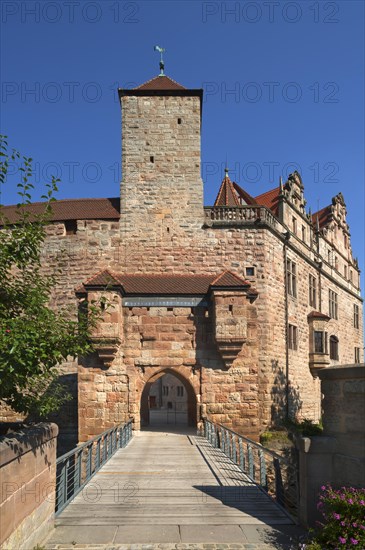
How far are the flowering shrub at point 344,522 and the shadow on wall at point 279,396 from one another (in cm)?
1525

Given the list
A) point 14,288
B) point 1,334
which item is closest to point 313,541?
point 1,334

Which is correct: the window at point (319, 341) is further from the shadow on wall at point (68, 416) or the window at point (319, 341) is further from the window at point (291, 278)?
the shadow on wall at point (68, 416)

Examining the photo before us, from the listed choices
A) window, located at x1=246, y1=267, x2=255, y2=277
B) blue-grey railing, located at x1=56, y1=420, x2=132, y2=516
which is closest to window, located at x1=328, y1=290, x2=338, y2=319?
window, located at x1=246, y1=267, x2=255, y2=277

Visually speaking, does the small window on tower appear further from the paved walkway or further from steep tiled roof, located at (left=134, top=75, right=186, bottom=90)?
the paved walkway

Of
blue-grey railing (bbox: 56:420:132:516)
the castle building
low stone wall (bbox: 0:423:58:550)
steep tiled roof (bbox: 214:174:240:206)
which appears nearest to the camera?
low stone wall (bbox: 0:423:58:550)

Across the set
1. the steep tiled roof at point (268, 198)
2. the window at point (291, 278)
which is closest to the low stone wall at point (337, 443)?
the window at point (291, 278)

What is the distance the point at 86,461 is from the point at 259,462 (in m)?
6.19

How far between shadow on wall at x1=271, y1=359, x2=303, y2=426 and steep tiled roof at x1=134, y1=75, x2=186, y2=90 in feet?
42.2

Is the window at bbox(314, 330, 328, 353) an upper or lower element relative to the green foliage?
upper

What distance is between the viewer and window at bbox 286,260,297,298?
23464mm

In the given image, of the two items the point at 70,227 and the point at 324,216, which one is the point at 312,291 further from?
the point at 70,227

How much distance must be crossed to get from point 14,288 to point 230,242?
1394 cm

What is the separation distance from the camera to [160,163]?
21484 millimetres

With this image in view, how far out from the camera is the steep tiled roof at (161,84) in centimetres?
2223
